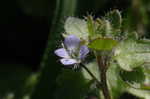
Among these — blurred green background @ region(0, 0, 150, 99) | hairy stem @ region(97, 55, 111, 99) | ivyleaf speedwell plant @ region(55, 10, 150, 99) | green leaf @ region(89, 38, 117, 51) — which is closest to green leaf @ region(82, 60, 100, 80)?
ivyleaf speedwell plant @ region(55, 10, 150, 99)

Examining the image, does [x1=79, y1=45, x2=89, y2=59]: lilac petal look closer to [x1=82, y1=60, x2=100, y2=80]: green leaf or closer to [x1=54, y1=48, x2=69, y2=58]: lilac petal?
[x1=54, y1=48, x2=69, y2=58]: lilac petal

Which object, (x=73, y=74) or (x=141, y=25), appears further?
(x=141, y=25)

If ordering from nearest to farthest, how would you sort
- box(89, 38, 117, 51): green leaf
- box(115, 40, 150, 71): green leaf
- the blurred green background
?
box(89, 38, 117, 51): green leaf → box(115, 40, 150, 71): green leaf → the blurred green background

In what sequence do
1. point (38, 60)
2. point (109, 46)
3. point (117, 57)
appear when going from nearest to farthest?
point (109, 46) → point (117, 57) → point (38, 60)

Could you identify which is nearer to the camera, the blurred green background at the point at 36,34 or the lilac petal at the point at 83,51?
the lilac petal at the point at 83,51

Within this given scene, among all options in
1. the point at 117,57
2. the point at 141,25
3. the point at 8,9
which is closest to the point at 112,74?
the point at 117,57

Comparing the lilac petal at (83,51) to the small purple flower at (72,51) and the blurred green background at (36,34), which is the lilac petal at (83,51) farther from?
the blurred green background at (36,34)

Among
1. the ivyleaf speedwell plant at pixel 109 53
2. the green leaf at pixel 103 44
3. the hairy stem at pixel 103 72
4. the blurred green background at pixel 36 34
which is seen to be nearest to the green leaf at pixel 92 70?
the ivyleaf speedwell plant at pixel 109 53

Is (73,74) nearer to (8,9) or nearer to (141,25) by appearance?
(141,25)

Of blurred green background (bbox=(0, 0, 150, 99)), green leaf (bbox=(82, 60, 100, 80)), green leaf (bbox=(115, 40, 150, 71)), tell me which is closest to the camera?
green leaf (bbox=(115, 40, 150, 71))
